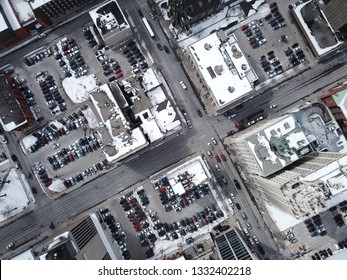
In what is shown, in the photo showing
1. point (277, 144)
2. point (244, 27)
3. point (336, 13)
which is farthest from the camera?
point (244, 27)

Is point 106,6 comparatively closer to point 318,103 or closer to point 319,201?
point 318,103

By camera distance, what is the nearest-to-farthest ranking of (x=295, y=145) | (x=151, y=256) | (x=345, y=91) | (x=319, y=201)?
1. (x=319, y=201)
2. (x=295, y=145)
3. (x=345, y=91)
4. (x=151, y=256)

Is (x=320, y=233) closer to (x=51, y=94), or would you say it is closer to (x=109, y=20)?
(x=109, y=20)

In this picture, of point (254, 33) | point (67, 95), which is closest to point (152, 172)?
point (67, 95)

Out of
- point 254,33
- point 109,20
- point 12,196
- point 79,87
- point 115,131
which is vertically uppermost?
point 109,20

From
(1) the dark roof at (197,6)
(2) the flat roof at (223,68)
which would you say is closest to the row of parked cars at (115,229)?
(2) the flat roof at (223,68)

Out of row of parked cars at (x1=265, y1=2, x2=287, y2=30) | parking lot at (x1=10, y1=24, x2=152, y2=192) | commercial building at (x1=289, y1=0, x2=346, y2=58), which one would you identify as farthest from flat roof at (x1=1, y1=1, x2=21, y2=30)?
commercial building at (x1=289, y1=0, x2=346, y2=58)

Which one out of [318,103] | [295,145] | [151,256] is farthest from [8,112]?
[318,103]
